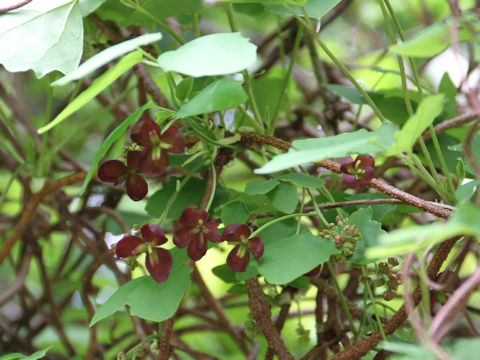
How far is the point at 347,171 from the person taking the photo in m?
0.62

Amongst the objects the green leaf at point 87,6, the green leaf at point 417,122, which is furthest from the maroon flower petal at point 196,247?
the green leaf at point 87,6

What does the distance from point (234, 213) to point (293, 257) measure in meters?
0.12

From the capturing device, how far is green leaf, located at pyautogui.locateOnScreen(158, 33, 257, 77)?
0.46 metres

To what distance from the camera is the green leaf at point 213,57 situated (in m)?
0.46

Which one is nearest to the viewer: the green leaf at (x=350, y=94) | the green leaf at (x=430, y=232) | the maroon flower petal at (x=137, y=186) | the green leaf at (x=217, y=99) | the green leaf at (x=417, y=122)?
the green leaf at (x=430, y=232)

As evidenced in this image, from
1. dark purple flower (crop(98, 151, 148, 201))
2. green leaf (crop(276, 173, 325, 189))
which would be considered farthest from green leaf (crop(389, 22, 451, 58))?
dark purple flower (crop(98, 151, 148, 201))

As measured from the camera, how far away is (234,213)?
658 millimetres

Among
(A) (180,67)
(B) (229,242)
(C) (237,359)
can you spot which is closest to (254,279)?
(B) (229,242)

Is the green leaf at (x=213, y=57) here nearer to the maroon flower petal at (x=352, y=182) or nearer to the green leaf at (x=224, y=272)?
the maroon flower petal at (x=352, y=182)

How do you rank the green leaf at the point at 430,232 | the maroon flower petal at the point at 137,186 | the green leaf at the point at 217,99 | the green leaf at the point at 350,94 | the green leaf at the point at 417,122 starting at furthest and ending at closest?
the green leaf at the point at 350,94 → the maroon flower petal at the point at 137,186 → the green leaf at the point at 217,99 → the green leaf at the point at 417,122 → the green leaf at the point at 430,232

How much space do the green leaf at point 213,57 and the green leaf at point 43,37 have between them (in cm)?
21

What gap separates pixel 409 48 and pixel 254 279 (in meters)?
0.38

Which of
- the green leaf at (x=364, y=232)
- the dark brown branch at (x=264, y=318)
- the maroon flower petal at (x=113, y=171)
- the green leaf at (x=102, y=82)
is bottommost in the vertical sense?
the dark brown branch at (x=264, y=318)

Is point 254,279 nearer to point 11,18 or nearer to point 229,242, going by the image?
point 229,242
